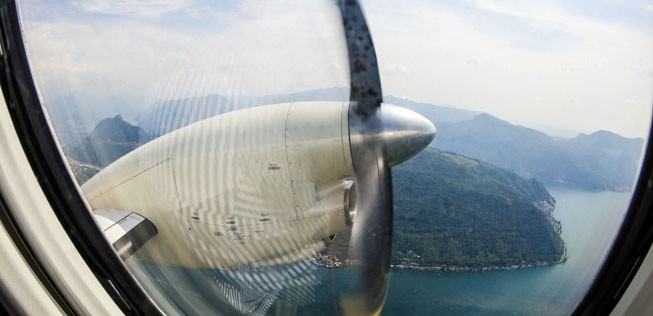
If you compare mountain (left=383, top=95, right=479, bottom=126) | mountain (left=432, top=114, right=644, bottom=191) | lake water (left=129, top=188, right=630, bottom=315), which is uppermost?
mountain (left=383, top=95, right=479, bottom=126)

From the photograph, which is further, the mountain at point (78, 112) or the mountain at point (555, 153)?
the mountain at point (78, 112)

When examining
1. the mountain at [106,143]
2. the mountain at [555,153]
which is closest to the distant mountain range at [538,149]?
the mountain at [555,153]

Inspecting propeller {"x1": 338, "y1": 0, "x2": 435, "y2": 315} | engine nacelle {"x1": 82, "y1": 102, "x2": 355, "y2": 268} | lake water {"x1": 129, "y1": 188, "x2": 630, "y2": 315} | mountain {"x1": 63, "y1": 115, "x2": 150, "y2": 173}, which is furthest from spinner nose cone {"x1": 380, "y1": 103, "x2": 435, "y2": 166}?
mountain {"x1": 63, "y1": 115, "x2": 150, "y2": 173}

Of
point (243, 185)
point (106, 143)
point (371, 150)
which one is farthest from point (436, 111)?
point (106, 143)

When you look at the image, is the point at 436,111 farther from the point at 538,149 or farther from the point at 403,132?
the point at 538,149

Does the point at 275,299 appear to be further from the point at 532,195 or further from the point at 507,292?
the point at 532,195

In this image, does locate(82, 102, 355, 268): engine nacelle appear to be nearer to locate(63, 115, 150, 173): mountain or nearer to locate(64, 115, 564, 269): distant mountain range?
locate(63, 115, 150, 173): mountain

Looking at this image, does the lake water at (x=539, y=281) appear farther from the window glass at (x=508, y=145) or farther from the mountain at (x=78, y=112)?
the mountain at (x=78, y=112)
